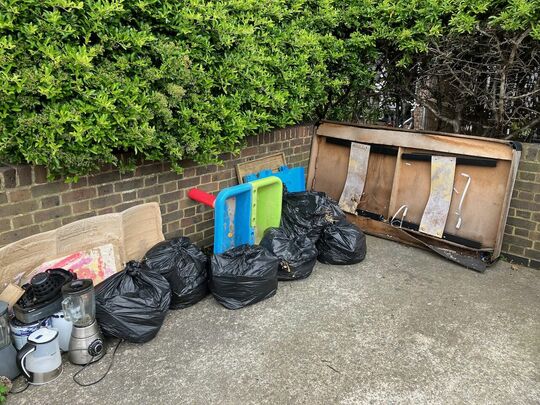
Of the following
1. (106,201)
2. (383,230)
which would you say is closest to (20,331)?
(106,201)

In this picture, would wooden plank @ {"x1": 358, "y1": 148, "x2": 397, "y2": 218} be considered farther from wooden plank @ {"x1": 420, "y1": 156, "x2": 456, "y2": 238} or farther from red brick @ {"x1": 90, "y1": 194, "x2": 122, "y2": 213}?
red brick @ {"x1": 90, "y1": 194, "x2": 122, "y2": 213}

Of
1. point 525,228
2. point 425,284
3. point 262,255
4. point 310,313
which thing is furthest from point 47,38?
point 525,228

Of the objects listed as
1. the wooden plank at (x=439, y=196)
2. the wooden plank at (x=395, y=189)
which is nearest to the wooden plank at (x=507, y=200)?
the wooden plank at (x=439, y=196)

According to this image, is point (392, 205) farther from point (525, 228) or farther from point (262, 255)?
point (262, 255)

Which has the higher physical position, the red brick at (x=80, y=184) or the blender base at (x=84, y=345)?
the red brick at (x=80, y=184)

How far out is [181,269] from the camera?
3.33 m

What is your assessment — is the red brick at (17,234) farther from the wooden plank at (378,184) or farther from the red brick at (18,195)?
the wooden plank at (378,184)

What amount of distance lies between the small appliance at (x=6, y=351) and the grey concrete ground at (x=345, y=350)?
0.16 metres

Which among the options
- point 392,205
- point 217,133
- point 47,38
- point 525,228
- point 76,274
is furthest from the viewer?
point 392,205

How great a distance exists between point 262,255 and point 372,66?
10.2 ft

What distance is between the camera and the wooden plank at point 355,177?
4918 millimetres

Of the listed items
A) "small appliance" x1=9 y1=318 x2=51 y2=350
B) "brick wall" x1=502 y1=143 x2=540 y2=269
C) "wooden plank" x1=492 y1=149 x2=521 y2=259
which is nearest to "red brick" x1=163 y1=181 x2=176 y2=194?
"small appliance" x1=9 y1=318 x2=51 y2=350

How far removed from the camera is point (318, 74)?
15.4 feet

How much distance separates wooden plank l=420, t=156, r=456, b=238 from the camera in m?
4.28
